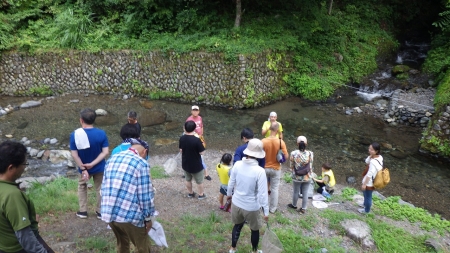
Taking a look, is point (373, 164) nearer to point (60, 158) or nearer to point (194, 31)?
point (60, 158)

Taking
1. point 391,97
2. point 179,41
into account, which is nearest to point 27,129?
point 179,41

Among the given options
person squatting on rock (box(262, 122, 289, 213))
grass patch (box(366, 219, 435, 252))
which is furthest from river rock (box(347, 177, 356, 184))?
person squatting on rock (box(262, 122, 289, 213))

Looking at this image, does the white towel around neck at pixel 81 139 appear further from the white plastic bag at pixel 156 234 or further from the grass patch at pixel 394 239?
the grass patch at pixel 394 239

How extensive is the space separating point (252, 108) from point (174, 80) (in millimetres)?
3832

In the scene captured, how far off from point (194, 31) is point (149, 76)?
3012mm

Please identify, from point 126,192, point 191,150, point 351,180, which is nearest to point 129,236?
point 126,192

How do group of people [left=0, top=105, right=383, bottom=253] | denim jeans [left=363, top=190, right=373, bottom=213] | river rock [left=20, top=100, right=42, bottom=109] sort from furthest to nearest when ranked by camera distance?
river rock [left=20, top=100, right=42, bottom=109]
denim jeans [left=363, top=190, right=373, bottom=213]
group of people [left=0, top=105, right=383, bottom=253]

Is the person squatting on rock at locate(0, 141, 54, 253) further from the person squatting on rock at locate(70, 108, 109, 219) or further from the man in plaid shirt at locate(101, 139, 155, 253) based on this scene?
the person squatting on rock at locate(70, 108, 109, 219)

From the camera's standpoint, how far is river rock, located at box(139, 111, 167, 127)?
13477 mm

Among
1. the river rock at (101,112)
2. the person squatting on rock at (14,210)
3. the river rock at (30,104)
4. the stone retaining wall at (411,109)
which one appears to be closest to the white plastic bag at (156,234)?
the person squatting on rock at (14,210)

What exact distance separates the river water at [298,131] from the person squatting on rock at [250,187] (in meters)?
6.29

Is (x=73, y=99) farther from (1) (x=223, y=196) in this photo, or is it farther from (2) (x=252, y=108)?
(1) (x=223, y=196)

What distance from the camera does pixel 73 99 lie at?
15.3 metres

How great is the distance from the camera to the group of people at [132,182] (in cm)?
316
